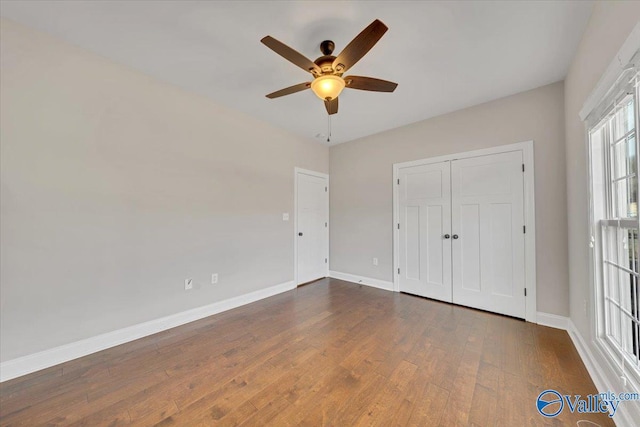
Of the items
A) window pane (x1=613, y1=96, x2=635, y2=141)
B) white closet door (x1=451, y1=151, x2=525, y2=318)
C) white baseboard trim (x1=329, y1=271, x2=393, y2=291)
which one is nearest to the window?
window pane (x1=613, y1=96, x2=635, y2=141)

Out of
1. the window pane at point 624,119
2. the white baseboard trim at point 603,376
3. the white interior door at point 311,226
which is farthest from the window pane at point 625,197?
the white interior door at point 311,226

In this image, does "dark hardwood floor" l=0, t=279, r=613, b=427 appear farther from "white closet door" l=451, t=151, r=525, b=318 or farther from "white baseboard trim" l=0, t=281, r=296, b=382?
"white closet door" l=451, t=151, r=525, b=318

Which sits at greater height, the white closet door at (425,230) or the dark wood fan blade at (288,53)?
the dark wood fan blade at (288,53)

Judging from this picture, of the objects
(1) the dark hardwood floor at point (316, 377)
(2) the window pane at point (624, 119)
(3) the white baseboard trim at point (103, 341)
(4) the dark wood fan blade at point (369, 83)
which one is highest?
(4) the dark wood fan blade at point (369, 83)

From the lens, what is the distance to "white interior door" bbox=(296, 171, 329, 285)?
4.09m

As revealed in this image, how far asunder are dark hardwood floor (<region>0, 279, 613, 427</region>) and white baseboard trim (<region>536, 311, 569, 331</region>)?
111mm

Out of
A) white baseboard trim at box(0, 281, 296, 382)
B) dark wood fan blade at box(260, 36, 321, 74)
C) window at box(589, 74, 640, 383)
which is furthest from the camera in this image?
white baseboard trim at box(0, 281, 296, 382)

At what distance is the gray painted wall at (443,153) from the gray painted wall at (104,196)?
186cm

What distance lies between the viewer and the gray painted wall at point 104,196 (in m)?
1.79

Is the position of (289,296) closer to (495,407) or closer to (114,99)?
(495,407)

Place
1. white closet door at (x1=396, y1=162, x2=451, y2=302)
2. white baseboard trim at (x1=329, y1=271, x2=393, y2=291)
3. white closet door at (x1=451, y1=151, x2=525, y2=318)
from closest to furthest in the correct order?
1. white closet door at (x1=451, y1=151, x2=525, y2=318)
2. white closet door at (x1=396, y1=162, x2=451, y2=302)
3. white baseboard trim at (x1=329, y1=271, x2=393, y2=291)

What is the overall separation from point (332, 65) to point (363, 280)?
332cm

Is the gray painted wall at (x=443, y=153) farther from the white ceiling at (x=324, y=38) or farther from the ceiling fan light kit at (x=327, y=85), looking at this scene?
the ceiling fan light kit at (x=327, y=85)

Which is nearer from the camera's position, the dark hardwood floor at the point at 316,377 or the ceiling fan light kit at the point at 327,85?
the dark hardwood floor at the point at 316,377
